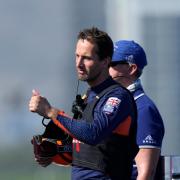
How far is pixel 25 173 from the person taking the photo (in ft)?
16.4

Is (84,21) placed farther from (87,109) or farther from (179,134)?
(87,109)

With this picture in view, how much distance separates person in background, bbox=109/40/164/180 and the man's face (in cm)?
43

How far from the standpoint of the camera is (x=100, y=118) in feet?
9.37

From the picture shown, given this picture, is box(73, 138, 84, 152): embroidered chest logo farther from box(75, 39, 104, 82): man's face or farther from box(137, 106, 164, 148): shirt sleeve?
box(137, 106, 164, 148): shirt sleeve

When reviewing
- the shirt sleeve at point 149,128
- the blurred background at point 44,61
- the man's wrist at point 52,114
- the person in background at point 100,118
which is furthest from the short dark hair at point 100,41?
the blurred background at point 44,61

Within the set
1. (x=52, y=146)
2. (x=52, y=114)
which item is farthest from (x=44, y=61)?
(x=52, y=114)

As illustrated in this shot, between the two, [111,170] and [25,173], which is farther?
[25,173]

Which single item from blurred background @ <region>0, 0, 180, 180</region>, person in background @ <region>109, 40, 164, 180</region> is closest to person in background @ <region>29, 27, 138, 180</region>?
person in background @ <region>109, 40, 164, 180</region>

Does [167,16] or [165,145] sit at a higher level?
[167,16]

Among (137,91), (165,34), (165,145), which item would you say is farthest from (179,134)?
(137,91)

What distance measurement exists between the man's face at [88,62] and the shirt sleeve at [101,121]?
102mm

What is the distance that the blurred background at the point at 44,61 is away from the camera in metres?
4.96

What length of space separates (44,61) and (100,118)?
2.29 meters

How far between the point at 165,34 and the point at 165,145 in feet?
2.53
